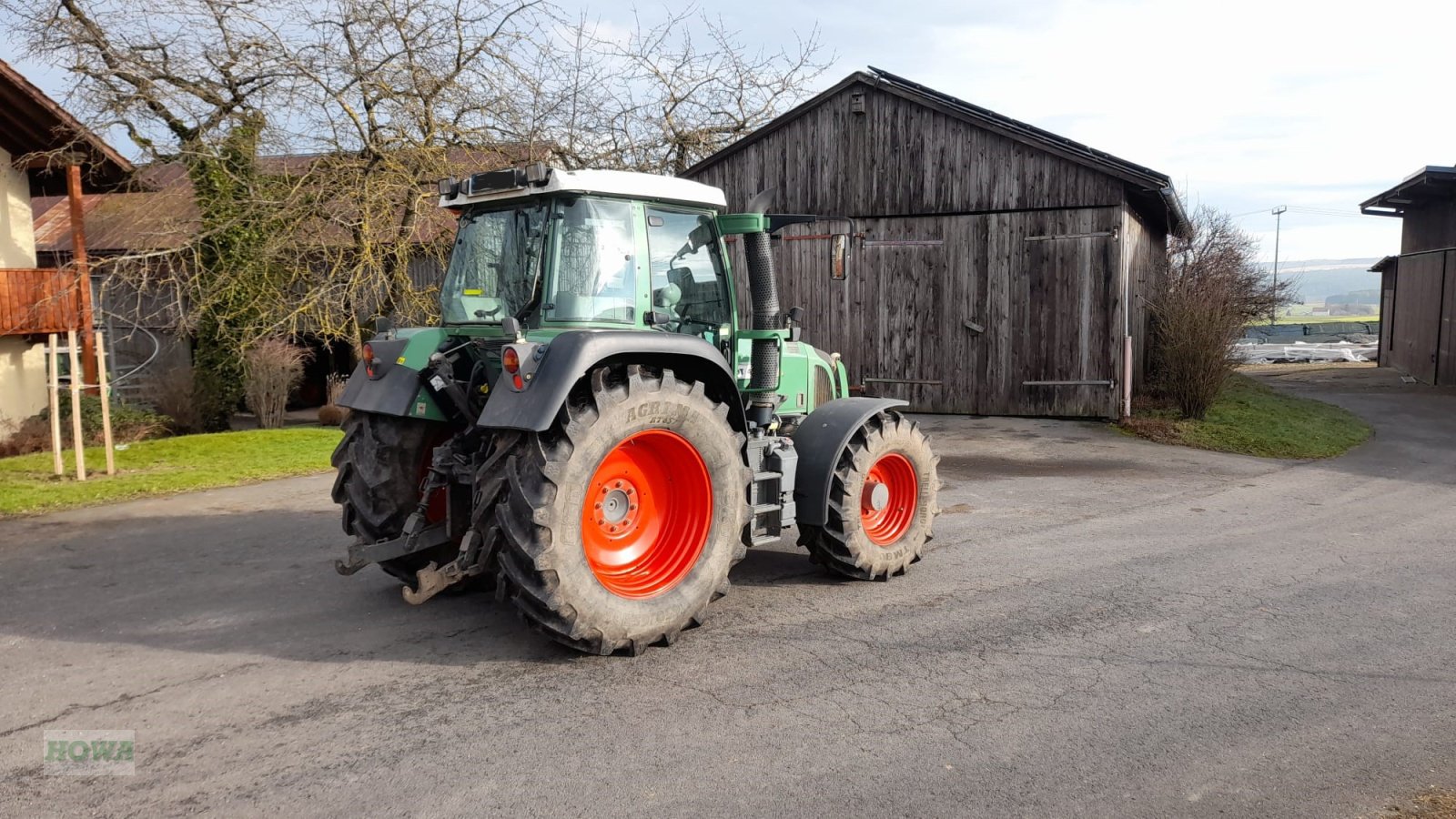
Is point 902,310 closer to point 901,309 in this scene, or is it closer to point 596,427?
point 901,309

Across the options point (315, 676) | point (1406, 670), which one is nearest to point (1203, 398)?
point (1406, 670)

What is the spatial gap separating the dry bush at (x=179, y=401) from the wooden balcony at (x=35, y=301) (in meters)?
2.67

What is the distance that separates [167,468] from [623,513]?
8.66 meters

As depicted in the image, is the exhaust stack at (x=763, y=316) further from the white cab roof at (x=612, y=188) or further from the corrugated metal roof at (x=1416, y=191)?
the corrugated metal roof at (x=1416, y=191)

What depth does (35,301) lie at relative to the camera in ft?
46.8

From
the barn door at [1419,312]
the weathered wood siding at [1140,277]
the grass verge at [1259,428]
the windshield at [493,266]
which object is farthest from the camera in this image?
the barn door at [1419,312]

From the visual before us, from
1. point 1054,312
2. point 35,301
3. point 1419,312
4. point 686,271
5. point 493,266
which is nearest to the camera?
point 493,266

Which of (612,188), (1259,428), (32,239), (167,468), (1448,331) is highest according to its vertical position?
(32,239)

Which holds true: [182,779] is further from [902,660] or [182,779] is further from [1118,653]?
[1118,653]

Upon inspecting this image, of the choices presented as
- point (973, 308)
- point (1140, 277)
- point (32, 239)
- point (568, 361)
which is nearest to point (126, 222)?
point (32, 239)

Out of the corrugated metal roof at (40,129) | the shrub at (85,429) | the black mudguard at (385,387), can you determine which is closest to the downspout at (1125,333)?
the black mudguard at (385,387)

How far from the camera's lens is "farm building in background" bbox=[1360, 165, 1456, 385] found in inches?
763

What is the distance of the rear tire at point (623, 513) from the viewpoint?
4.54 metres

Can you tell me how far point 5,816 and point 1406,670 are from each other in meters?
5.97
